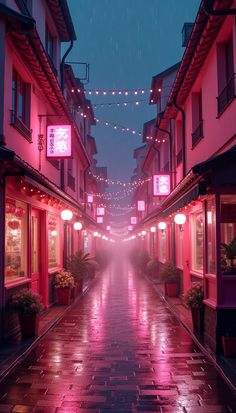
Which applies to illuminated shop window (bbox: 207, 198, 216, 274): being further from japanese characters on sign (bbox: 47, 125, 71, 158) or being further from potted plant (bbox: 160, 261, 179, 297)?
potted plant (bbox: 160, 261, 179, 297)

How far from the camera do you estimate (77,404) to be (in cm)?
677

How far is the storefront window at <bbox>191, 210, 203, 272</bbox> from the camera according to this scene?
1541 cm

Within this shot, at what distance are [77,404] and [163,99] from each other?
24584 mm

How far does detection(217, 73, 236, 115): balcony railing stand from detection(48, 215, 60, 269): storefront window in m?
7.89

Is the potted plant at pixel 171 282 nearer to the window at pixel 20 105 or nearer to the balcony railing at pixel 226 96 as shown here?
the window at pixel 20 105

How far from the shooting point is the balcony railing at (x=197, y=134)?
14.6 m

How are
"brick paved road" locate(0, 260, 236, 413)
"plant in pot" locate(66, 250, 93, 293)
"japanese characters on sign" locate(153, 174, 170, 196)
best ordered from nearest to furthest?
"brick paved road" locate(0, 260, 236, 413) → "plant in pot" locate(66, 250, 93, 293) → "japanese characters on sign" locate(153, 174, 170, 196)

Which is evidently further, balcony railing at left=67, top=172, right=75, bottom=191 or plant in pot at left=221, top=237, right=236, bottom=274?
balcony railing at left=67, top=172, right=75, bottom=191

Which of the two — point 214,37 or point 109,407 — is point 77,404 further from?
point 214,37

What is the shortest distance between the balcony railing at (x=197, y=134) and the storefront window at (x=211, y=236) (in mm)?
4019

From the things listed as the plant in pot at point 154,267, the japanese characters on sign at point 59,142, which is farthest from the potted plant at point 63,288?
the plant in pot at point 154,267

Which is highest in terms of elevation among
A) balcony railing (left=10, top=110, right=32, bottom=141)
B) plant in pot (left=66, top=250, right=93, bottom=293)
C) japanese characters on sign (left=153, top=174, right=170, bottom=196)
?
balcony railing (left=10, top=110, right=32, bottom=141)

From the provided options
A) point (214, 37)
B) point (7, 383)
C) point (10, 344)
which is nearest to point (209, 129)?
point (214, 37)

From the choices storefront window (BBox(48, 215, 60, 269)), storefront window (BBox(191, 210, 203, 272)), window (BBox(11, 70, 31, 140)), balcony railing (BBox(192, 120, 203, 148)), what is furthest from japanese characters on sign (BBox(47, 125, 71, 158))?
storefront window (BBox(191, 210, 203, 272))
